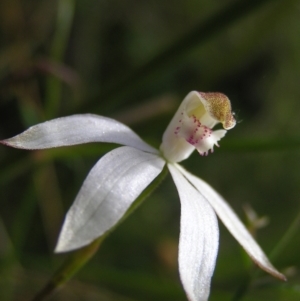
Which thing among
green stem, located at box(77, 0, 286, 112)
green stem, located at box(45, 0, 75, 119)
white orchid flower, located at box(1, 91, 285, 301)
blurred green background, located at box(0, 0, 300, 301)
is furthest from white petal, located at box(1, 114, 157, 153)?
green stem, located at box(45, 0, 75, 119)

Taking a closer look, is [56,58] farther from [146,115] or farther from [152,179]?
[152,179]

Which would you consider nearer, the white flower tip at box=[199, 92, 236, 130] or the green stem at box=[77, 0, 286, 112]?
the white flower tip at box=[199, 92, 236, 130]

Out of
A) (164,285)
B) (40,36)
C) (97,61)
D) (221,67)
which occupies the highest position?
(40,36)

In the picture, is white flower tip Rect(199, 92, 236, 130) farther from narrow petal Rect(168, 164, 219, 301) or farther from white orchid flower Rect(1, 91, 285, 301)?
narrow petal Rect(168, 164, 219, 301)

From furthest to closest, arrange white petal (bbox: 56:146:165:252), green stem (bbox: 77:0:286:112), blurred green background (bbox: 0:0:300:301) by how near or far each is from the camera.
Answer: blurred green background (bbox: 0:0:300:301) < green stem (bbox: 77:0:286:112) < white petal (bbox: 56:146:165:252)

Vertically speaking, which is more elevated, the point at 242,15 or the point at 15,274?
the point at 242,15

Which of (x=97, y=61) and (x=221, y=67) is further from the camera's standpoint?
(x=97, y=61)

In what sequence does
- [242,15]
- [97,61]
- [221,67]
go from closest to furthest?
[242,15] → [221,67] → [97,61]

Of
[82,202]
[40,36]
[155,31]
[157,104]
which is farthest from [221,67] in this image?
[82,202]

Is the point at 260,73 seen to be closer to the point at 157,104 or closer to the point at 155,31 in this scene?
the point at 155,31
